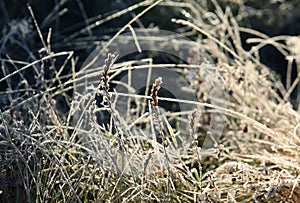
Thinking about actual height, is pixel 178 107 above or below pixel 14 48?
below

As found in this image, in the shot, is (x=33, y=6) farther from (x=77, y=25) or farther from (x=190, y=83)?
(x=190, y=83)

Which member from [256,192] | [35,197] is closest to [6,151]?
[35,197]

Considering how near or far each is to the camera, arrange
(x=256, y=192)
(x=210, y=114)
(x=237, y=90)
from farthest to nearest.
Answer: (x=210, y=114) < (x=237, y=90) < (x=256, y=192)

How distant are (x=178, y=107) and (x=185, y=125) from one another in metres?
0.34

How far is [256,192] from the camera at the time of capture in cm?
133

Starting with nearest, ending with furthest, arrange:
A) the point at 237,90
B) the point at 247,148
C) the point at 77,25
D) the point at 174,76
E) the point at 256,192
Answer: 1. the point at 256,192
2. the point at 247,148
3. the point at 237,90
4. the point at 174,76
5. the point at 77,25

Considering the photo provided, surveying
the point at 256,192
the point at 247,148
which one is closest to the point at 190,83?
the point at 247,148

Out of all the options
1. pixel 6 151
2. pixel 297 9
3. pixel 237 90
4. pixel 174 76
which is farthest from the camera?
pixel 297 9

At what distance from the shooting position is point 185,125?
1979mm

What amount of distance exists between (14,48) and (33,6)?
0.34 metres

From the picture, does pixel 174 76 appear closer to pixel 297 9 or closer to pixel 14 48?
pixel 14 48

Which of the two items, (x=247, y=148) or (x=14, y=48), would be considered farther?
(x=14, y=48)

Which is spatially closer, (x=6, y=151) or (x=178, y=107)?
(x=6, y=151)

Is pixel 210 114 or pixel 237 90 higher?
pixel 237 90
